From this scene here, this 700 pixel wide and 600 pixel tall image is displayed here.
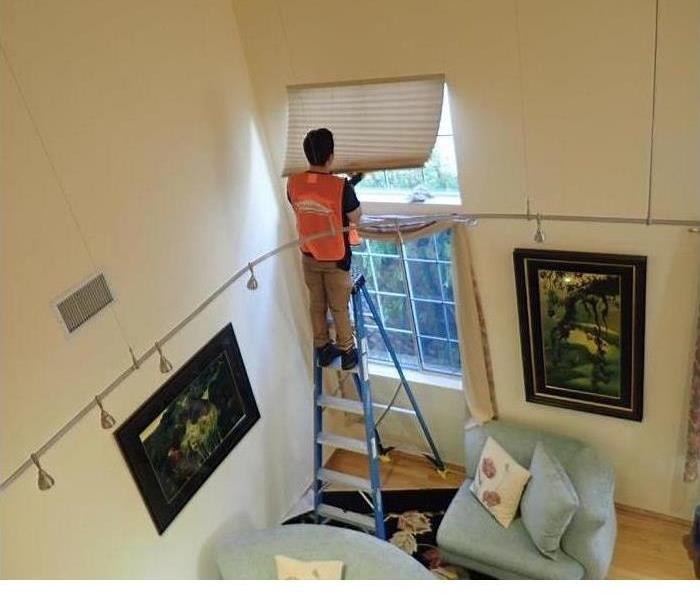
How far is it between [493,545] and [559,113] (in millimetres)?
2441

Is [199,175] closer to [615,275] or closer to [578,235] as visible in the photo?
[578,235]

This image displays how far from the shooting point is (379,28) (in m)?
3.38

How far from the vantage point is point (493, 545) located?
3.87 metres

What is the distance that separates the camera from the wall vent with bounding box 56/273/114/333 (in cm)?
287

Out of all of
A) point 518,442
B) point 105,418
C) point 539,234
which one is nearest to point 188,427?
point 105,418

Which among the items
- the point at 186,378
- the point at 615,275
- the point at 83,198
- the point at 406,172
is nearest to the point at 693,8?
the point at 615,275

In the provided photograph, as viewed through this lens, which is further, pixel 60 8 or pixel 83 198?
pixel 83 198

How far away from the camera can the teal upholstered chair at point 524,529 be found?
3.64 metres

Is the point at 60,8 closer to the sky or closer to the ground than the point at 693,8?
closer to the sky

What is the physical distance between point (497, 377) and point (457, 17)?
2.22 m

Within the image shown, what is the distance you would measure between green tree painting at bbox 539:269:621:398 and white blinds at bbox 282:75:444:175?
3.37 feet

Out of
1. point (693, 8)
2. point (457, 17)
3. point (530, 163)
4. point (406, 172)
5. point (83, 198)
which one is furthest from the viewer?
point (406, 172)

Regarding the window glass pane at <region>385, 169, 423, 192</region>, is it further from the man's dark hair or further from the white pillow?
the white pillow

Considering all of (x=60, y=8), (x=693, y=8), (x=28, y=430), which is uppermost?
(x=60, y=8)
